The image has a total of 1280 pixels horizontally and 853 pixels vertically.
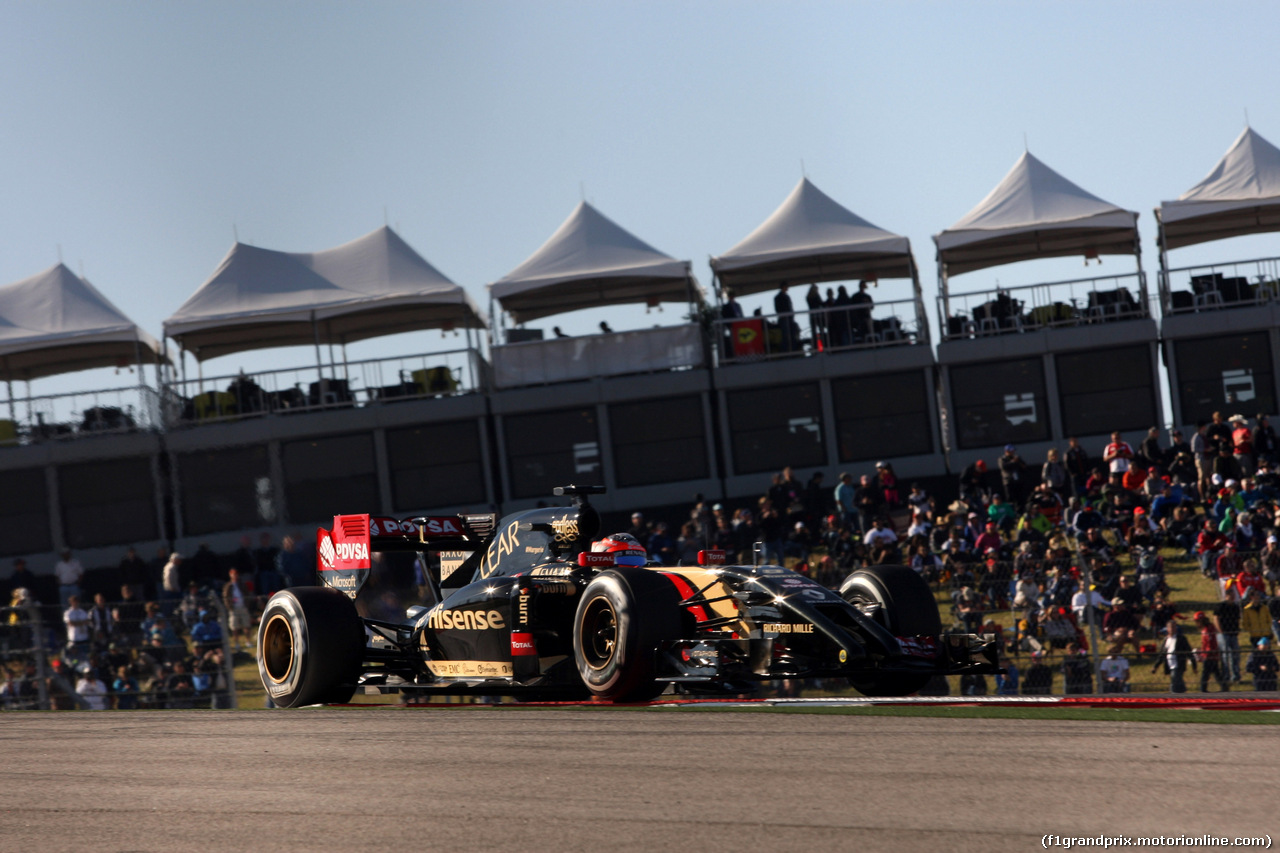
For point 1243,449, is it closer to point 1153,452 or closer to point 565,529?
point 1153,452

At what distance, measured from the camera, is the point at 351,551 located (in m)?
→ 11.3

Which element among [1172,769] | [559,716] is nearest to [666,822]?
[1172,769]

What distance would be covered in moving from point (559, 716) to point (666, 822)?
3.49 m

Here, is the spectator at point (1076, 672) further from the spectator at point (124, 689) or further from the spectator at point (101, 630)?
the spectator at point (101, 630)

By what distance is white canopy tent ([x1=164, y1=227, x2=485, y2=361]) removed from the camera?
28.0m

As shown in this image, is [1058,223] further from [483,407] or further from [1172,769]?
[1172,769]

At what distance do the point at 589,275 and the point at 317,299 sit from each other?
219 inches

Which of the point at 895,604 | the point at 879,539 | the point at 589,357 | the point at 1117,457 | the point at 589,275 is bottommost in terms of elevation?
the point at 879,539

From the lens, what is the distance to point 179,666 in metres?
14.9

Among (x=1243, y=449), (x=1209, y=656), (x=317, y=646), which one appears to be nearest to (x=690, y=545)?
(x=1243, y=449)

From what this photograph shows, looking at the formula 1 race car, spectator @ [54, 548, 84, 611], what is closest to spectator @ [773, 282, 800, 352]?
spectator @ [54, 548, 84, 611]

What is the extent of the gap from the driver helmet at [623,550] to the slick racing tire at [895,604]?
1.53 m

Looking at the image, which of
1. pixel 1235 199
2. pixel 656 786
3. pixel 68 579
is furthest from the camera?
Answer: pixel 1235 199

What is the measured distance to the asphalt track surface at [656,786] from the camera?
4867 mm
